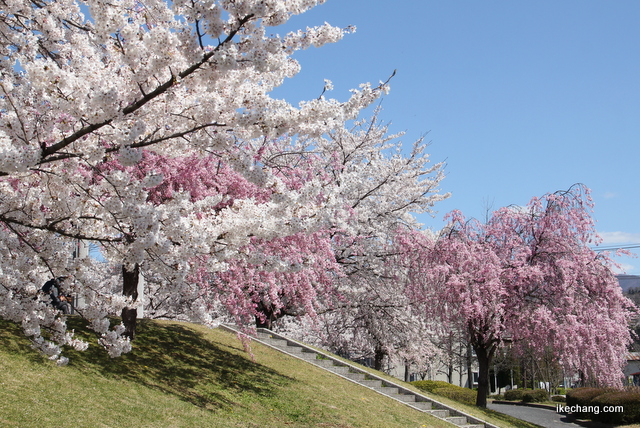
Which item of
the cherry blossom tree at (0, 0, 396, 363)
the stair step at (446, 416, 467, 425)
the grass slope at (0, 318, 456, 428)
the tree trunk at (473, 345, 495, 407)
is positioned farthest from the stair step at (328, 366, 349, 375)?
the cherry blossom tree at (0, 0, 396, 363)

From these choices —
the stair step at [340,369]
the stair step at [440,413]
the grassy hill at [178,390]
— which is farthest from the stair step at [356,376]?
the stair step at [440,413]

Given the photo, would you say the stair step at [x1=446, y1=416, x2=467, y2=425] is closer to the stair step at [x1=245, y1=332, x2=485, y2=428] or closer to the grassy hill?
the stair step at [x1=245, y1=332, x2=485, y2=428]

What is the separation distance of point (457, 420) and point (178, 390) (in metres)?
8.84

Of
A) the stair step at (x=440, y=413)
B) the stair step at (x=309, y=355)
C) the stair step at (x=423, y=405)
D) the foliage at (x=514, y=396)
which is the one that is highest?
the stair step at (x=309, y=355)

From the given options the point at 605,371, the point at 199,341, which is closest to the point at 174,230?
the point at 199,341

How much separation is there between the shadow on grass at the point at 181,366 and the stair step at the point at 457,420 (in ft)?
16.8

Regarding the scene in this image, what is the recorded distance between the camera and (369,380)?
668 inches

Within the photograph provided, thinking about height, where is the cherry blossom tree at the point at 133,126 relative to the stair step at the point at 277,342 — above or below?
above

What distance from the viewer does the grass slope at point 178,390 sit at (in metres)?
8.38

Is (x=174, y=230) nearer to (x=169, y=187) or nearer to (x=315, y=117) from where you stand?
→ (x=315, y=117)

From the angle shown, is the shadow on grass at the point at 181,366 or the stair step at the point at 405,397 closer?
the shadow on grass at the point at 181,366

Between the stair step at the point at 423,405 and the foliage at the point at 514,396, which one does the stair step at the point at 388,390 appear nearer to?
the stair step at the point at 423,405

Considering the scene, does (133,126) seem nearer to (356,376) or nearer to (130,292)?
(130,292)

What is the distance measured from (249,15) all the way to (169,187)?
281 inches
